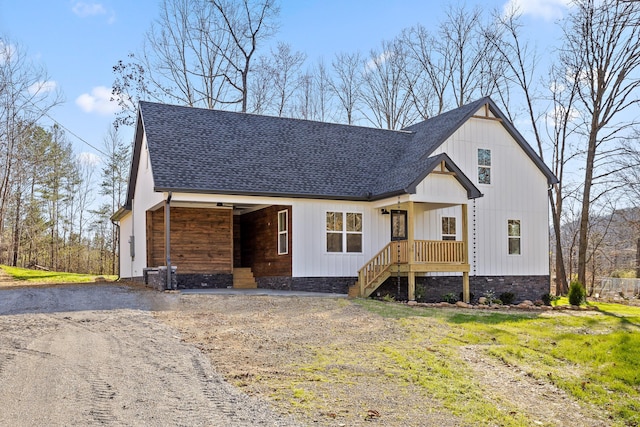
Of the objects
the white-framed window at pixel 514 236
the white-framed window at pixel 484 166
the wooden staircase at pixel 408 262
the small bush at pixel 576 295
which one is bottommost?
the small bush at pixel 576 295

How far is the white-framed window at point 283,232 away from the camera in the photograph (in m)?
19.8

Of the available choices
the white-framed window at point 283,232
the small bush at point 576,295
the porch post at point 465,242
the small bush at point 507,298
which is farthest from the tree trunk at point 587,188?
the white-framed window at point 283,232

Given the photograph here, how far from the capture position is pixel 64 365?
8.06 meters

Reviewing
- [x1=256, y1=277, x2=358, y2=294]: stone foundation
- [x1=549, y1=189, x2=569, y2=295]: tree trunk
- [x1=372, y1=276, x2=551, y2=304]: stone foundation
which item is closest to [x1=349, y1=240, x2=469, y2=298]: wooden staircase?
[x1=256, y1=277, x2=358, y2=294]: stone foundation

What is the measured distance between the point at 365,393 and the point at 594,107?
2278 centimetres

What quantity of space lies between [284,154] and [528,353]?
40.1ft

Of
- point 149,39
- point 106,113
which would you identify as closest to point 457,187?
point 149,39

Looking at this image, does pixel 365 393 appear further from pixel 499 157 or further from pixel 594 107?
pixel 594 107

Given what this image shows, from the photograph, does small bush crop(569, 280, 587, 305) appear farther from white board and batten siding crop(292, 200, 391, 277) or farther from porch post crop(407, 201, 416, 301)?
white board and batten siding crop(292, 200, 391, 277)

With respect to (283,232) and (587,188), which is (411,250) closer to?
(283,232)

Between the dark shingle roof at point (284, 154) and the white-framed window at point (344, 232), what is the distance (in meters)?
0.71

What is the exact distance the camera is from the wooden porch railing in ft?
60.4

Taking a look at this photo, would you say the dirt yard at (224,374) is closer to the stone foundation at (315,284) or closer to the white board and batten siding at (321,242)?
the stone foundation at (315,284)

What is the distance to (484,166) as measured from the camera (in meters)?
22.1
